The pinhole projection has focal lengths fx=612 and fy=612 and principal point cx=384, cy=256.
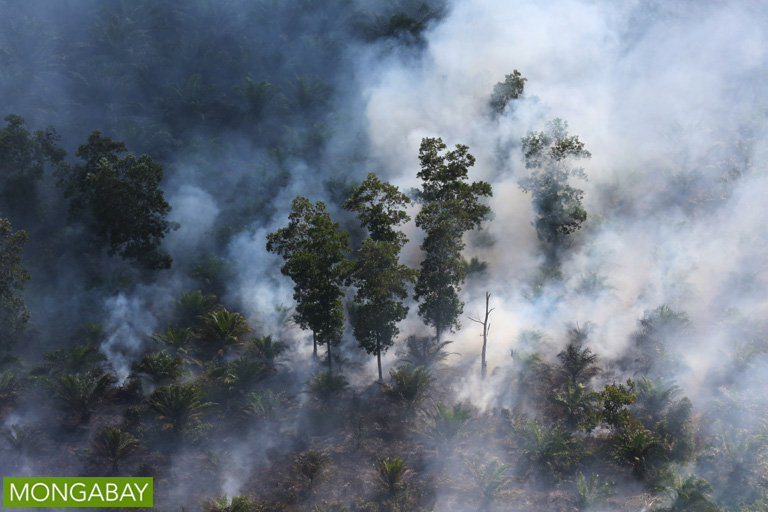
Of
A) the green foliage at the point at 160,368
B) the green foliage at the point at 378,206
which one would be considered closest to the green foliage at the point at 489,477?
the green foliage at the point at 378,206

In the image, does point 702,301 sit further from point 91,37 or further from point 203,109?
point 91,37

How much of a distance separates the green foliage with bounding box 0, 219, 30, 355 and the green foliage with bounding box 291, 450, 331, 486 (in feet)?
39.1

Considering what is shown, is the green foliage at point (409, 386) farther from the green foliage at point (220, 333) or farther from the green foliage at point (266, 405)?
the green foliage at point (220, 333)

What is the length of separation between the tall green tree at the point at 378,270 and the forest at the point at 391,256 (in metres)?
0.12

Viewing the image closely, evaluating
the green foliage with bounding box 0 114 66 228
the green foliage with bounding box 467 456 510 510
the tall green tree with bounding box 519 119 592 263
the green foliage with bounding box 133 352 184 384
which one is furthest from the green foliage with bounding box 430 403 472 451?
the green foliage with bounding box 0 114 66 228

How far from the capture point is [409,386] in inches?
917

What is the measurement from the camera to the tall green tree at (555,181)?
29.5m

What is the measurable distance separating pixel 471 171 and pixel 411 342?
13014mm

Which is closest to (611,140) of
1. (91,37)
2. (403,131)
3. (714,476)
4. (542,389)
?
(403,131)

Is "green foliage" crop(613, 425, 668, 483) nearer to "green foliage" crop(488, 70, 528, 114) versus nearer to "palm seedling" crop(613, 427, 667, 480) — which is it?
"palm seedling" crop(613, 427, 667, 480)

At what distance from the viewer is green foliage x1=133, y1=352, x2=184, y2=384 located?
23828 millimetres

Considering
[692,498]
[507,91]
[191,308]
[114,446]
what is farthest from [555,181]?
[114,446]

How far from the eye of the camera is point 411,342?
87.1ft

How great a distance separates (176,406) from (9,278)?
796 cm
